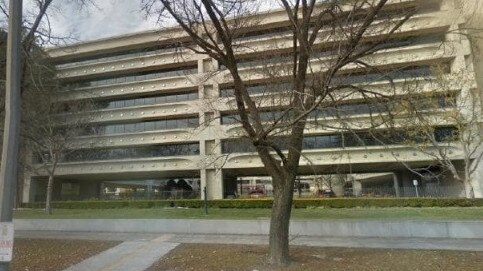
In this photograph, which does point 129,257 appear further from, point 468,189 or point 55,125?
point 468,189

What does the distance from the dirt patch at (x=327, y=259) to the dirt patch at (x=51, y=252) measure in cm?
236

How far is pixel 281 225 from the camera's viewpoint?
905 cm

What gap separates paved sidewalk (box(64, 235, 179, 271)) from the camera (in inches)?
368

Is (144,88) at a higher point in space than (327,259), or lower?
higher

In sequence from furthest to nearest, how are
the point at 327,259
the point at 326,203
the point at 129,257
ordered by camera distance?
the point at 326,203 → the point at 129,257 → the point at 327,259

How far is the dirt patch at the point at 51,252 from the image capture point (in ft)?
31.5

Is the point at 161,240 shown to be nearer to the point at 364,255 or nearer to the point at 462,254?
the point at 364,255

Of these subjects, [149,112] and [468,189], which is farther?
[149,112]

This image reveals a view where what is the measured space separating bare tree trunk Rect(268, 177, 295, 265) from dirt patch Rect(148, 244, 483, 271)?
11.0 inches

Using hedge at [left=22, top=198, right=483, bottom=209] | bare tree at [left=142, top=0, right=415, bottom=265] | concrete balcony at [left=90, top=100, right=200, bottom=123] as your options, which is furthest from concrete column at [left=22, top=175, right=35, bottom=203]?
bare tree at [left=142, top=0, right=415, bottom=265]

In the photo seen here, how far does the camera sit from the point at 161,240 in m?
13.1

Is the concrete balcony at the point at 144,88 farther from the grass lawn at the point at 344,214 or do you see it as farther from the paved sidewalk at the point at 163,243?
the paved sidewalk at the point at 163,243

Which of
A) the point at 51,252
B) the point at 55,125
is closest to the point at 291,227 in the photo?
the point at 51,252

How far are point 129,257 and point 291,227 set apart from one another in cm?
589
